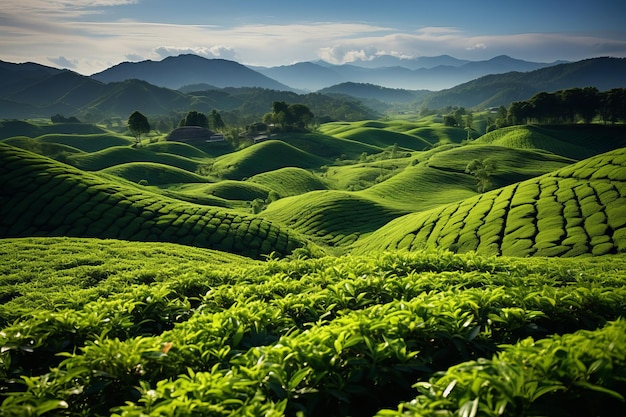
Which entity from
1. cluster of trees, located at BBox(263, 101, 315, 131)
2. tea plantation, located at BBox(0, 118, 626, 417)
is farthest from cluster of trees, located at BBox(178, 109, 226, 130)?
A: tea plantation, located at BBox(0, 118, 626, 417)

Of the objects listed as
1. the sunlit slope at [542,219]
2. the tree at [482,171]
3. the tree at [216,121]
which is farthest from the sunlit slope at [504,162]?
the tree at [216,121]

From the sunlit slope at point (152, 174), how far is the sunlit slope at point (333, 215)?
3905 centimetres

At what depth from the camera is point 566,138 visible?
107 metres

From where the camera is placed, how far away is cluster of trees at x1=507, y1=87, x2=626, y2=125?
109000 millimetres

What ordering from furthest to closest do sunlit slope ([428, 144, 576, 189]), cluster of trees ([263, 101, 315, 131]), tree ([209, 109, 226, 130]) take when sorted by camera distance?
1. tree ([209, 109, 226, 130])
2. cluster of trees ([263, 101, 315, 131])
3. sunlit slope ([428, 144, 576, 189])

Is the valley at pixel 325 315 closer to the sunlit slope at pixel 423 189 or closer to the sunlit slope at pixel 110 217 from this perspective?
the sunlit slope at pixel 110 217

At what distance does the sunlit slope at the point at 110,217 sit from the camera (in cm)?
3072

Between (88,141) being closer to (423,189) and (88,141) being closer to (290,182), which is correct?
(290,182)

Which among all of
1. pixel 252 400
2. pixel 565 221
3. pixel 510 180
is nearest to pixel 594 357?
pixel 252 400

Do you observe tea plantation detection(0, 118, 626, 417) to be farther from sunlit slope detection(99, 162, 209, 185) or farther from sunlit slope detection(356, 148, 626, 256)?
sunlit slope detection(99, 162, 209, 185)

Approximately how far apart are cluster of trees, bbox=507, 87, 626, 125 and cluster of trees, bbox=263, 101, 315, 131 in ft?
251

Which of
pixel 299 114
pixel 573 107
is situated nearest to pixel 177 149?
pixel 299 114

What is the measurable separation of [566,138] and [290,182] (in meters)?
80.6

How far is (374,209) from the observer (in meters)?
52.4
